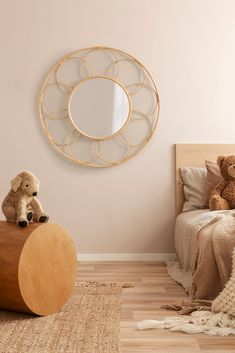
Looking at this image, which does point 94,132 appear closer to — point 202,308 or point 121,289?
point 121,289

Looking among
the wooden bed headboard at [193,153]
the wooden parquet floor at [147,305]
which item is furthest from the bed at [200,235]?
Result: the wooden parquet floor at [147,305]

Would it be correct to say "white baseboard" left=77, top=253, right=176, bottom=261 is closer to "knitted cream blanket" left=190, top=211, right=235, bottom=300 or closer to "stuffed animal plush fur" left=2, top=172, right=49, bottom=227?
"knitted cream blanket" left=190, top=211, right=235, bottom=300

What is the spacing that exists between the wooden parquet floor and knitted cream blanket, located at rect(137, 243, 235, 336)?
1.5 inches

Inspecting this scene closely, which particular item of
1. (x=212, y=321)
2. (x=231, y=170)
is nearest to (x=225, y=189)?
(x=231, y=170)

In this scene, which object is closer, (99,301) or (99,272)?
(99,301)

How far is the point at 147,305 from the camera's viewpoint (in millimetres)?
2904

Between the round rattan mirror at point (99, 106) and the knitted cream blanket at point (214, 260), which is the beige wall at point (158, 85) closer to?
the round rattan mirror at point (99, 106)

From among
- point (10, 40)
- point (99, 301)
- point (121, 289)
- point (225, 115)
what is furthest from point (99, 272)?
point (10, 40)

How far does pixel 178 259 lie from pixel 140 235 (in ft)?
1.12

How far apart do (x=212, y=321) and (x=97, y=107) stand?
78.3 inches

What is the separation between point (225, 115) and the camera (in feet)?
13.6

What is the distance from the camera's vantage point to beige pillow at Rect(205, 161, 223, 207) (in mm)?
3859

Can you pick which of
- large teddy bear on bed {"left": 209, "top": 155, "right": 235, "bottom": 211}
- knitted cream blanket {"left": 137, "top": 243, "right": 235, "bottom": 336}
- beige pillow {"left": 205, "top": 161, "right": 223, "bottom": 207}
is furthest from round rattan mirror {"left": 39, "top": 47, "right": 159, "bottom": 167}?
knitted cream blanket {"left": 137, "top": 243, "right": 235, "bottom": 336}

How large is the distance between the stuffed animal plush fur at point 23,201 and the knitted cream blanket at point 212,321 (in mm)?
759
